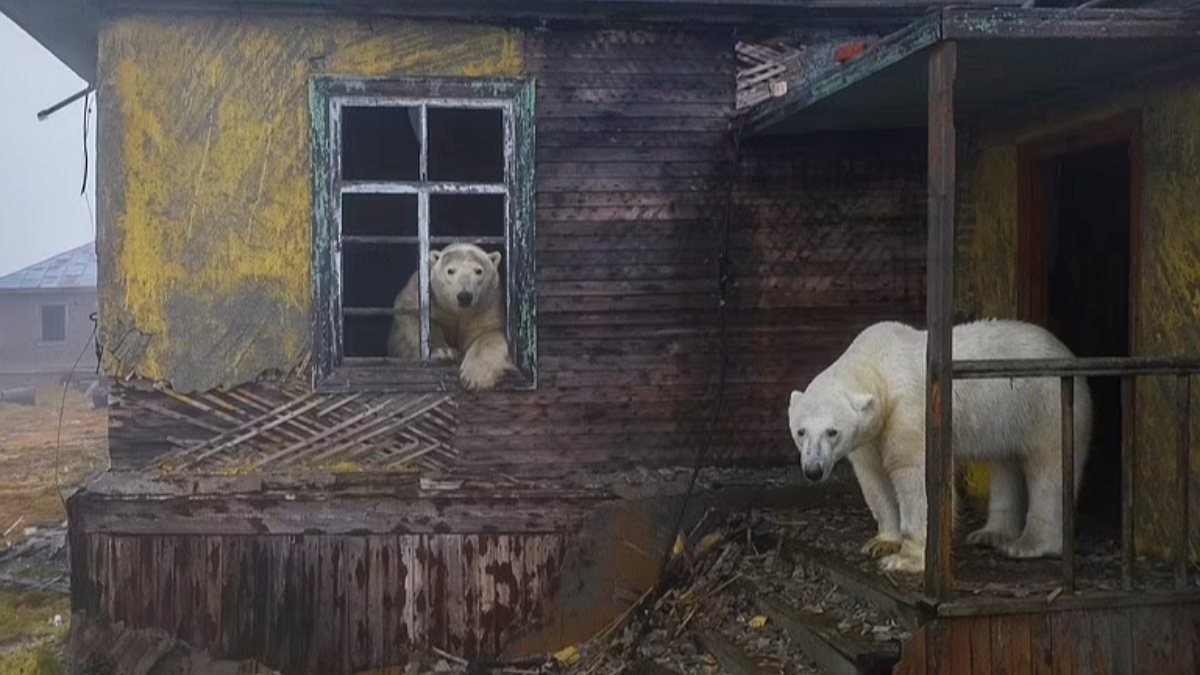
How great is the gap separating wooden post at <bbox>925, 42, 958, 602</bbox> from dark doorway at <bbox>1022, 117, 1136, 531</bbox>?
7.08 ft

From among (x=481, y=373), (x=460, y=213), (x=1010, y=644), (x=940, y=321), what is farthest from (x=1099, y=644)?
(x=460, y=213)

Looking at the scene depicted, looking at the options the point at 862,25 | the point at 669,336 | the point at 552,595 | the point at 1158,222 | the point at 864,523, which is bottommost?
the point at 552,595

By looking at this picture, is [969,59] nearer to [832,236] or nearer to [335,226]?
[832,236]

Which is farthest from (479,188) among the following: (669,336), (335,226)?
(669,336)

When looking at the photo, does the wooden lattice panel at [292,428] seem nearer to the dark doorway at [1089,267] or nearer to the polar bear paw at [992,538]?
the polar bear paw at [992,538]

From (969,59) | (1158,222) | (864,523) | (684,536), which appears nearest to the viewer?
(969,59)

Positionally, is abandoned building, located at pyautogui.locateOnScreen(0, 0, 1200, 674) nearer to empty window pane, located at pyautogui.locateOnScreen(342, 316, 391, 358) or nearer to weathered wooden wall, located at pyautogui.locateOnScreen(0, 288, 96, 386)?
empty window pane, located at pyautogui.locateOnScreen(342, 316, 391, 358)

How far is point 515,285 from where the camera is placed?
21.9 ft

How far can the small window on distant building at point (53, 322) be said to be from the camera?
3105 centimetres

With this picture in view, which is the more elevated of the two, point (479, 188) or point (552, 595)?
point (479, 188)

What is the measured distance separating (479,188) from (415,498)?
6.01 feet

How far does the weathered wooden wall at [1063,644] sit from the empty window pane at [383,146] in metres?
5.64

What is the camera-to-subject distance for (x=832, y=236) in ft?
23.0

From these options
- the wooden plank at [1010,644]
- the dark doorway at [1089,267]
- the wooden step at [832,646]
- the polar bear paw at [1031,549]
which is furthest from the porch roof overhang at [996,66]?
the wooden step at [832,646]
